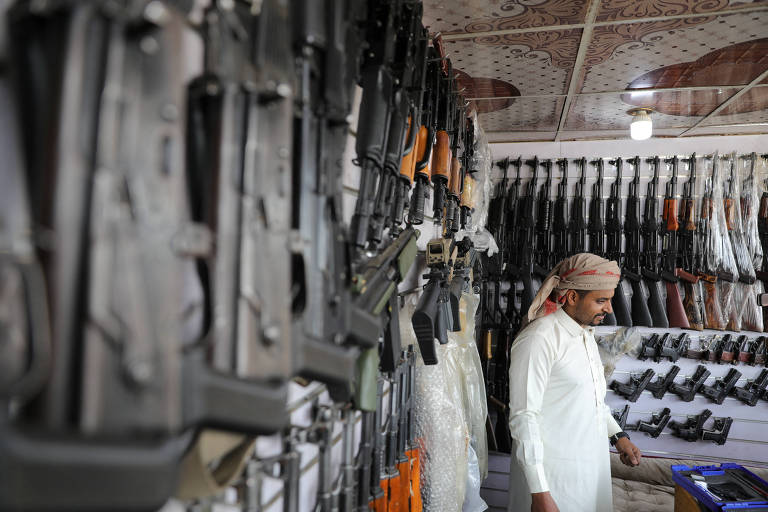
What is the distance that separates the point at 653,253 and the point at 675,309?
0.52 metres

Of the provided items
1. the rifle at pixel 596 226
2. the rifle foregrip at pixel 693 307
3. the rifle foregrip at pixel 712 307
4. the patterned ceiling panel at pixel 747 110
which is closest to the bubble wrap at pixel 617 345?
the rifle foregrip at pixel 693 307

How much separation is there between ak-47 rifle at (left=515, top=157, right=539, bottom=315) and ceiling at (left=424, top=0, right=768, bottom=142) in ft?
2.10

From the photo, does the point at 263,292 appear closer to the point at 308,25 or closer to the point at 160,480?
the point at 160,480

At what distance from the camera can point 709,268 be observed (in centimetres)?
423

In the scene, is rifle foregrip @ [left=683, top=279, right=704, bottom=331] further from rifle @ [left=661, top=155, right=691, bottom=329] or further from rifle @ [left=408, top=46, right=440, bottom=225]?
rifle @ [left=408, top=46, right=440, bottom=225]

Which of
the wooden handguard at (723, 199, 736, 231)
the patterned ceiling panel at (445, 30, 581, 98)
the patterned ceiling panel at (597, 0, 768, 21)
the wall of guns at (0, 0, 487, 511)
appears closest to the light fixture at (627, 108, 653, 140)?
the patterned ceiling panel at (445, 30, 581, 98)

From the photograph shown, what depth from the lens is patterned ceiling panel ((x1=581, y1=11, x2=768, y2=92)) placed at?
2500 mm

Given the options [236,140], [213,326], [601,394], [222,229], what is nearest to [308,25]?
[236,140]

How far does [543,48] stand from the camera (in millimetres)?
2777

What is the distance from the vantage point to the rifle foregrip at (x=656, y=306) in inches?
167

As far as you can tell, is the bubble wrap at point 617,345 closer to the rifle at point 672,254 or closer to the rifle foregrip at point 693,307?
the rifle at point 672,254

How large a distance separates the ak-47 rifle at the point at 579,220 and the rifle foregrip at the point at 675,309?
31.6 inches

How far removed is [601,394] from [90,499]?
2.36 metres

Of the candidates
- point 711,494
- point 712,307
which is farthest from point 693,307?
point 711,494
